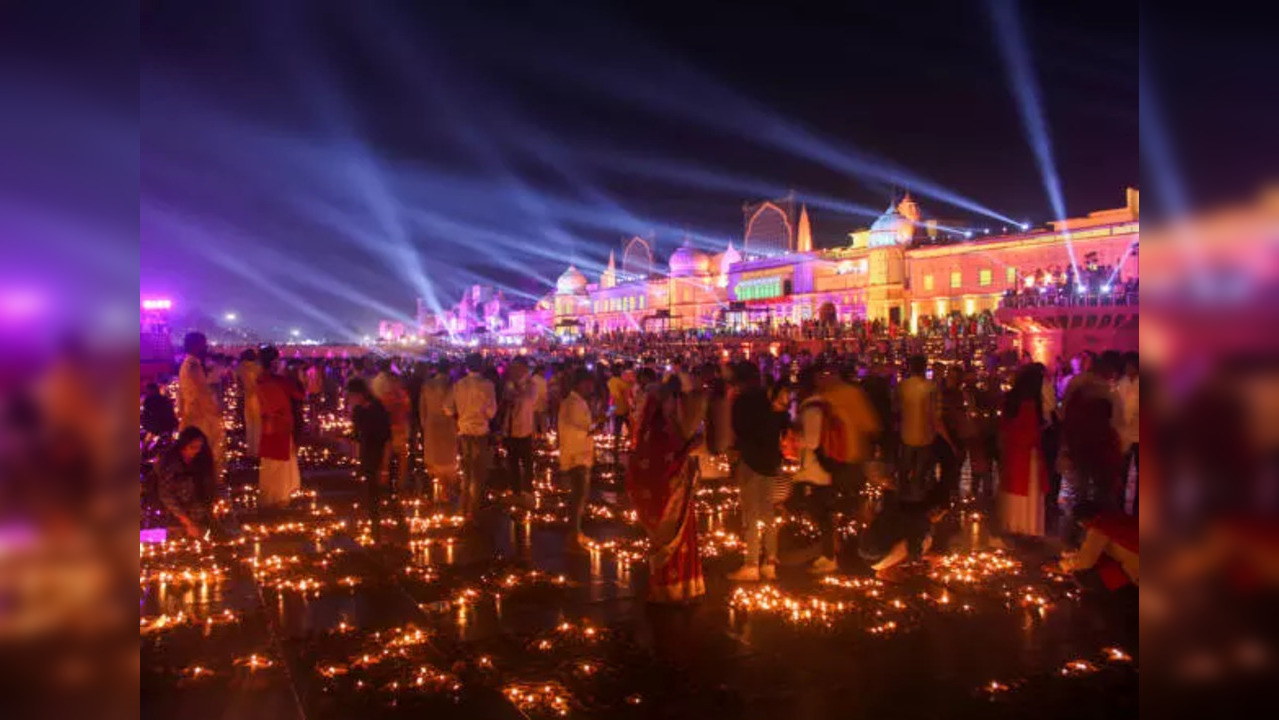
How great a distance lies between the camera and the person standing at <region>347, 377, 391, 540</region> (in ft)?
26.0

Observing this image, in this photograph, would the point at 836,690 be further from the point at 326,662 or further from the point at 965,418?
the point at 965,418

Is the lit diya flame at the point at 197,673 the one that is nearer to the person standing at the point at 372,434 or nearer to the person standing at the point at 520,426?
the person standing at the point at 372,434

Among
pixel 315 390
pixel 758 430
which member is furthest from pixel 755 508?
pixel 315 390

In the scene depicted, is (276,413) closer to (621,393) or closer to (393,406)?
(393,406)

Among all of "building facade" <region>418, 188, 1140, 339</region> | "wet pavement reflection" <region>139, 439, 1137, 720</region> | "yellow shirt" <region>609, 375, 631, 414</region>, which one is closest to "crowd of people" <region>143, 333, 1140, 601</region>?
"wet pavement reflection" <region>139, 439, 1137, 720</region>

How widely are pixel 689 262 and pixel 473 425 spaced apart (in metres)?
71.1

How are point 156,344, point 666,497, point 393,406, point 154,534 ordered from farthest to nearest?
point 156,344 < point 393,406 < point 154,534 < point 666,497

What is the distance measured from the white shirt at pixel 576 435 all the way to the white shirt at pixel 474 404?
3.35 ft

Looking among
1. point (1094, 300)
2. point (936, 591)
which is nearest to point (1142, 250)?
point (936, 591)

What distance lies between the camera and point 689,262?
78.8 m

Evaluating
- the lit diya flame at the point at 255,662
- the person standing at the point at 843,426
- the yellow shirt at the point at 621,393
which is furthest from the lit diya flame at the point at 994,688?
the yellow shirt at the point at 621,393

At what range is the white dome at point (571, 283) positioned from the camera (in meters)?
101

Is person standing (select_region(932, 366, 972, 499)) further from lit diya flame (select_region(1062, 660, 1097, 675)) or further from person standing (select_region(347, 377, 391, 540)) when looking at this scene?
person standing (select_region(347, 377, 391, 540))

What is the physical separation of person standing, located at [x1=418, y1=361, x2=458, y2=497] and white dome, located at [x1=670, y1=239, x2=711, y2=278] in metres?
69.8
